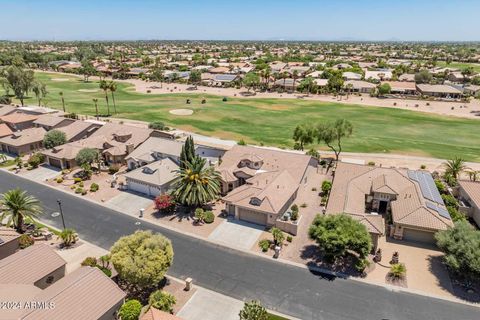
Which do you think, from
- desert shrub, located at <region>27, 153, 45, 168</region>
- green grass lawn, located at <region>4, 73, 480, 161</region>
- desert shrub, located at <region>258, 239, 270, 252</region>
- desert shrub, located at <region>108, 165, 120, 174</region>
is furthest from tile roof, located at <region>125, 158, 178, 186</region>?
green grass lawn, located at <region>4, 73, 480, 161</region>

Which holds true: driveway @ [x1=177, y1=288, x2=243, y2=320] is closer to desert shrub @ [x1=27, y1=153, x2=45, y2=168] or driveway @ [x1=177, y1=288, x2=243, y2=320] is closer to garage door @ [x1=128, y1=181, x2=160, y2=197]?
garage door @ [x1=128, y1=181, x2=160, y2=197]

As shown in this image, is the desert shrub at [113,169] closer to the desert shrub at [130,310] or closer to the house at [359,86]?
the desert shrub at [130,310]

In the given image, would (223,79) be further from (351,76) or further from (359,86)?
(359,86)

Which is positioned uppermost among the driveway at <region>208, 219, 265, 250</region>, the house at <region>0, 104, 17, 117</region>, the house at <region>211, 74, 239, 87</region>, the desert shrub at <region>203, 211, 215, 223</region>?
the house at <region>211, 74, 239, 87</region>

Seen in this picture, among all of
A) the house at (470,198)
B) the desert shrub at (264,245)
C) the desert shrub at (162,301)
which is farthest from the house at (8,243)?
the house at (470,198)

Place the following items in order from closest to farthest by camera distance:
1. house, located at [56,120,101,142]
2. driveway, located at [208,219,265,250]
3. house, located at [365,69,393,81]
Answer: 1. driveway, located at [208,219,265,250]
2. house, located at [56,120,101,142]
3. house, located at [365,69,393,81]

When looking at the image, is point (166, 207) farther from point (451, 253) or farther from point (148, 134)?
point (451, 253)

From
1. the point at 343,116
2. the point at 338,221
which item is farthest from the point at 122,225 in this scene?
the point at 343,116

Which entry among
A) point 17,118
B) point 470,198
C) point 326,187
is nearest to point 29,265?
point 326,187
